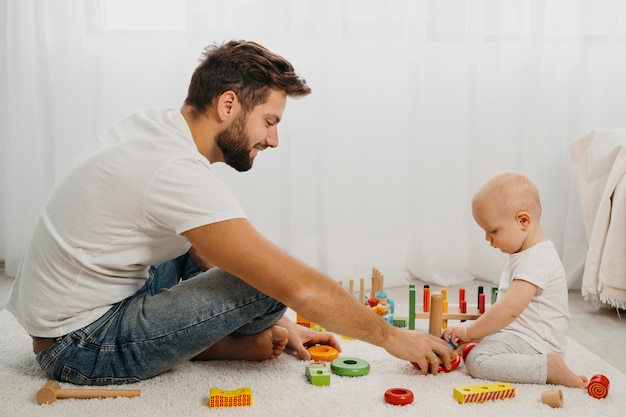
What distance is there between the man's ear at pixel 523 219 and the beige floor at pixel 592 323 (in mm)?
431

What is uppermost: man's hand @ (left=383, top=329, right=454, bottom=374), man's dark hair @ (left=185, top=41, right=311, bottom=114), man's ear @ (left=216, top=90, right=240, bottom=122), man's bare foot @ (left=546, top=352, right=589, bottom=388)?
man's dark hair @ (left=185, top=41, right=311, bottom=114)

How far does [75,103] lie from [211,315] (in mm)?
1637

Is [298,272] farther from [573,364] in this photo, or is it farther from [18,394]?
[573,364]

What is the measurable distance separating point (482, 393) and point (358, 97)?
5.13ft

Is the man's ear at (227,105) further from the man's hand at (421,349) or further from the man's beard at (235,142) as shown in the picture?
the man's hand at (421,349)

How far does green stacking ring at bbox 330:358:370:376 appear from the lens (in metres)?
1.54

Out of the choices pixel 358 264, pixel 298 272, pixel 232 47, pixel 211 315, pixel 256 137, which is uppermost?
pixel 232 47

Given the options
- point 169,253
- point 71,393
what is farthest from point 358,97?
point 71,393

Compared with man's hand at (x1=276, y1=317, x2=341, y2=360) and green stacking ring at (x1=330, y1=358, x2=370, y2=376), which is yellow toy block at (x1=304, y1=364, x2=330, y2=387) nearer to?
green stacking ring at (x1=330, y1=358, x2=370, y2=376)

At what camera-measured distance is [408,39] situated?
273 cm

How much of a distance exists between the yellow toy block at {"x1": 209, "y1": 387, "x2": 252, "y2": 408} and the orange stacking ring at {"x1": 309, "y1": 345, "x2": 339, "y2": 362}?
31 cm

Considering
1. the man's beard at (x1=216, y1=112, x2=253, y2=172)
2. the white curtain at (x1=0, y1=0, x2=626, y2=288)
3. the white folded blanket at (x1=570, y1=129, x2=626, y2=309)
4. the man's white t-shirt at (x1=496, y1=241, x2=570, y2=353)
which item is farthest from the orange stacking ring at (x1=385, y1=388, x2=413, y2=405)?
the white curtain at (x1=0, y1=0, x2=626, y2=288)

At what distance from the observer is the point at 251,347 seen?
5.26ft

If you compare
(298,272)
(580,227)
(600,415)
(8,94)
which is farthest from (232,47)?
(580,227)
